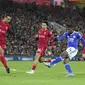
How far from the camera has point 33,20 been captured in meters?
46.2

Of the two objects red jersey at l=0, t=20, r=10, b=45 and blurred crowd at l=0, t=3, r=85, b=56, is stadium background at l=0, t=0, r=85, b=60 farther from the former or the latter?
red jersey at l=0, t=20, r=10, b=45

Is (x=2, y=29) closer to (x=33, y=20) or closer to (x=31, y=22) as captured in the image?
(x=31, y=22)

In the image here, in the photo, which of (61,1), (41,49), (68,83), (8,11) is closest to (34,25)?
(8,11)

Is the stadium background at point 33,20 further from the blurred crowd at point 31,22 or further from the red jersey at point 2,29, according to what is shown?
the red jersey at point 2,29

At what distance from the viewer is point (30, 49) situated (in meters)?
39.8

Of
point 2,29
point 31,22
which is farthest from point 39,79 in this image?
point 31,22

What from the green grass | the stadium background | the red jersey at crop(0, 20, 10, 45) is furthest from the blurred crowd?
the green grass

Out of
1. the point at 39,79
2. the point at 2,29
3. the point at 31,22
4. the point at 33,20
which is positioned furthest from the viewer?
the point at 33,20

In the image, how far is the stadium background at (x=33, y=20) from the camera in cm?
3916

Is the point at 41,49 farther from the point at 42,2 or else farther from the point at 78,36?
the point at 42,2

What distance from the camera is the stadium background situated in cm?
3916

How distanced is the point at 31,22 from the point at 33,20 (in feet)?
2.30

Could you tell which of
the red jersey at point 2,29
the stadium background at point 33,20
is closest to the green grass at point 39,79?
the red jersey at point 2,29

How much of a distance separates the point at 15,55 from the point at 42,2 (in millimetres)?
12057
